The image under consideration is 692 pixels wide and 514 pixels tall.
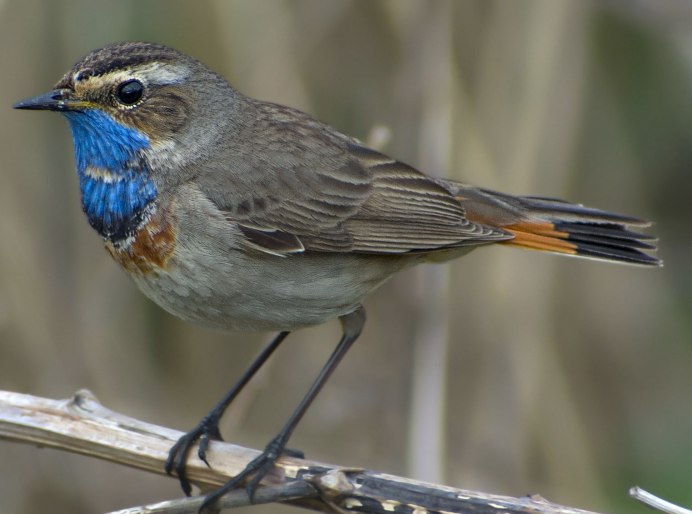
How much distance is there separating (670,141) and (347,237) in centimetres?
300

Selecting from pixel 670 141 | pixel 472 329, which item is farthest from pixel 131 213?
pixel 670 141

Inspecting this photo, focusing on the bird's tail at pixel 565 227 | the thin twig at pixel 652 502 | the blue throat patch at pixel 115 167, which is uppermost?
the bird's tail at pixel 565 227

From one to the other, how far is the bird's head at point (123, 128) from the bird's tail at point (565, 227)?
1.41 m

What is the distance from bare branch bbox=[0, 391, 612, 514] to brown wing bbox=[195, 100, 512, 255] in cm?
90

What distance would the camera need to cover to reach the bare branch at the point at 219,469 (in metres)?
3.83

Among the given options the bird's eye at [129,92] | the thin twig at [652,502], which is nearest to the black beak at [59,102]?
the bird's eye at [129,92]

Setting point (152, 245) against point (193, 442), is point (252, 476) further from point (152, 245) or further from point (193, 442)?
point (152, 245)

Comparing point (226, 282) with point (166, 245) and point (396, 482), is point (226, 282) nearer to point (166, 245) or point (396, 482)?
point (166, 245)

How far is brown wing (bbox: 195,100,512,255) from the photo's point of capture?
458 centimetres

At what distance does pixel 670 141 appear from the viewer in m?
6.82

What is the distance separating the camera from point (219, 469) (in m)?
4.45

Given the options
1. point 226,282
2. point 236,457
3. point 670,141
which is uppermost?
point 670,141

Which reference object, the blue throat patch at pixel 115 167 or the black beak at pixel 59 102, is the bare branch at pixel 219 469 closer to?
the blue throat patch at pixel 115 167

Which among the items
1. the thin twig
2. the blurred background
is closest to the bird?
the blurred background
